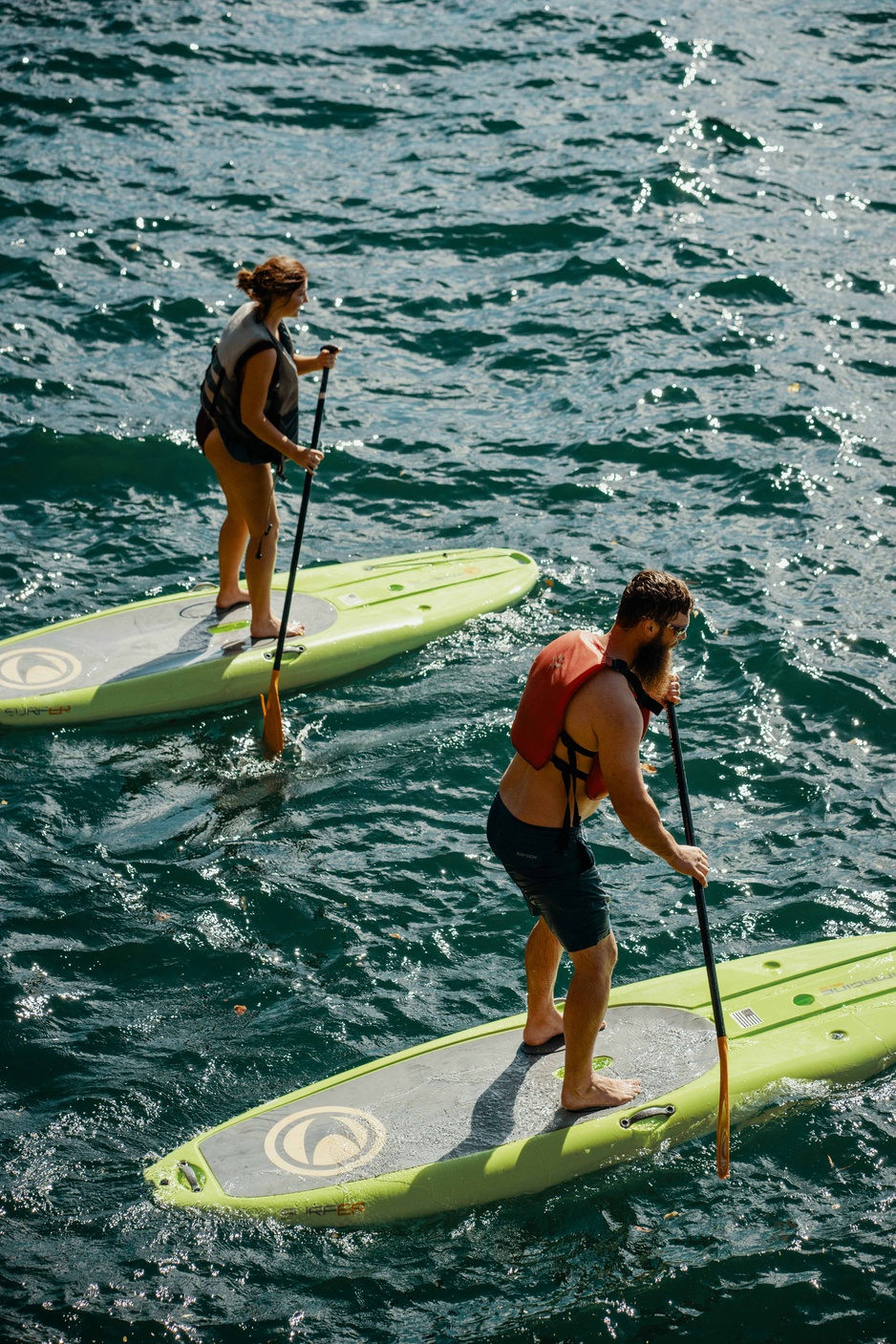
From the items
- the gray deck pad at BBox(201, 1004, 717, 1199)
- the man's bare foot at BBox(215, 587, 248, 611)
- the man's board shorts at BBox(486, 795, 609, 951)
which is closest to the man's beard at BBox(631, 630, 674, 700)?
the man's board shorts at BBox(486, 795, 609, 951)

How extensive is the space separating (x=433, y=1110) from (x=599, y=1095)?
60 centimetres

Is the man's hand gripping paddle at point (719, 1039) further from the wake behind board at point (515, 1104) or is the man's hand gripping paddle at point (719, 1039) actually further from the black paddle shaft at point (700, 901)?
the wake behind board at point (515, 1104)

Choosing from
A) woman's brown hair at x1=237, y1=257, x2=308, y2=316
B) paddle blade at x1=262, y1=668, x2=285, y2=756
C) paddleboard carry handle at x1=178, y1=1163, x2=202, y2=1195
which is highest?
woman's brown hair at x1=237, y1=257, x2=308, y2=316

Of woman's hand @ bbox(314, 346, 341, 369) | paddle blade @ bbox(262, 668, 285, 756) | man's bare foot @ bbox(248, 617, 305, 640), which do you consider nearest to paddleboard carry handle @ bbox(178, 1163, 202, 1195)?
paddle blade @ bbox(262, 668, 285, 756)

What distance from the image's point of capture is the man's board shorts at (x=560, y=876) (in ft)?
15.0

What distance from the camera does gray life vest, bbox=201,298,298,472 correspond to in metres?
6.89

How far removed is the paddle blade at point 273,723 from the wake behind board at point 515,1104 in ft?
7.66

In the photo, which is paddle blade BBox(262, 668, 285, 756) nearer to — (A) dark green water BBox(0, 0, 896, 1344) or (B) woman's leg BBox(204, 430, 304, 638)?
(A) dark green water BBox(0, 0, 896, 1344)

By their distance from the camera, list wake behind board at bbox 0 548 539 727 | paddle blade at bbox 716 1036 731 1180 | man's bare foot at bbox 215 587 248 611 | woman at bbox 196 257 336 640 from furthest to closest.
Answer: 1. man's bare foot at bbox 215 587 248 611
2. wake behind board at bbox 0 548 539 727
3. woman at bbox 196 257 336 640
4. paddle blade at bbox 716 1036 731 1180

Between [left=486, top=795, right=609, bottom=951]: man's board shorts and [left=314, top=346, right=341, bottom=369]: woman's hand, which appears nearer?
[left=486, top=795, right=609, bottom=951]: man's board shorts

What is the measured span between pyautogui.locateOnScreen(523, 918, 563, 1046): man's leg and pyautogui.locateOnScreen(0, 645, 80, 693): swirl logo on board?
3452 mm

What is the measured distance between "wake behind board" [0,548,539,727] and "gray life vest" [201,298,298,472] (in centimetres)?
110

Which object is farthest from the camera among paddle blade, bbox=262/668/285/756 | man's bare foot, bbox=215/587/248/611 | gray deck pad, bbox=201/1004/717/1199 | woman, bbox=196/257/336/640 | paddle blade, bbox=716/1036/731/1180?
man's bare foot, bbox=215/587/248/611

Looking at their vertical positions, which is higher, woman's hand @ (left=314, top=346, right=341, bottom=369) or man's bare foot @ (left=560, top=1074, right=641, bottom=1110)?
woman's hand @ (left=314, top=346, right=341, bottom=369)
